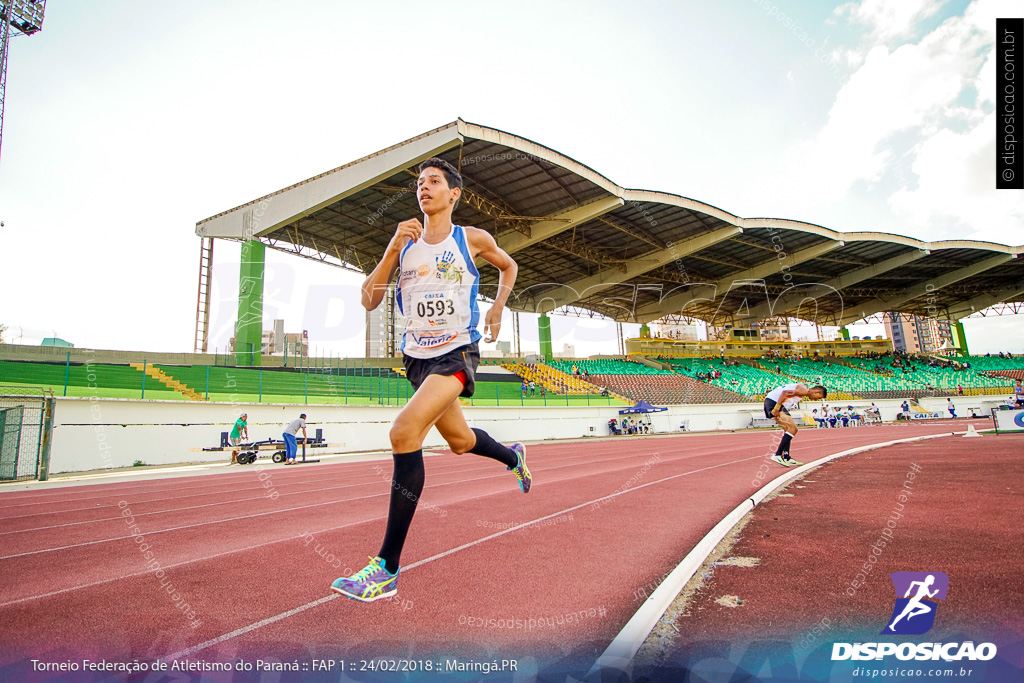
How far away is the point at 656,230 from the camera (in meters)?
30.7

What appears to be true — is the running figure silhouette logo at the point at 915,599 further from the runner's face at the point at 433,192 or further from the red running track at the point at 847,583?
the runner's face at the point at 433,192

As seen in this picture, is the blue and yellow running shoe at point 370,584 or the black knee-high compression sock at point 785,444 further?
the black knee-high compression sock at point 785,444

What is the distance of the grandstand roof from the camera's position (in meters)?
23.0

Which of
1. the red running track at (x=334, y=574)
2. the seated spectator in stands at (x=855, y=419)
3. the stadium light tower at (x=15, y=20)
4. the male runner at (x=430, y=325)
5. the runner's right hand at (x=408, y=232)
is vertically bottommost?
the seated spectator in stands at (x=855, y=419)

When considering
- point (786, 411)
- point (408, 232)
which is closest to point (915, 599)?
point (408, 232)

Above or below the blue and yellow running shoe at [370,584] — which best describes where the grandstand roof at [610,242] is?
above

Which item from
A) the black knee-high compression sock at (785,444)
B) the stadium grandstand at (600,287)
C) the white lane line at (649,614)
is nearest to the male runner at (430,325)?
the white lane line at (649,614)

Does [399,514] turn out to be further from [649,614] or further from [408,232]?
[408,232]

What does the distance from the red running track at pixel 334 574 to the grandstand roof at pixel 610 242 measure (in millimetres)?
17713

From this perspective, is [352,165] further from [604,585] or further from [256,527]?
[604,585]

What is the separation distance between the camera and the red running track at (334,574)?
2.15 meters

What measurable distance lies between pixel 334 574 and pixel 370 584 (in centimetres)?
93

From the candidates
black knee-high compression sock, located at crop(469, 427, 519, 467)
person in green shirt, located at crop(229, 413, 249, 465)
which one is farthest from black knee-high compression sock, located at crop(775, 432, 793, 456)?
person in green shirt, located at crop(229, 413, 249, 465)

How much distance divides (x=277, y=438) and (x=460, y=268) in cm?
1737
